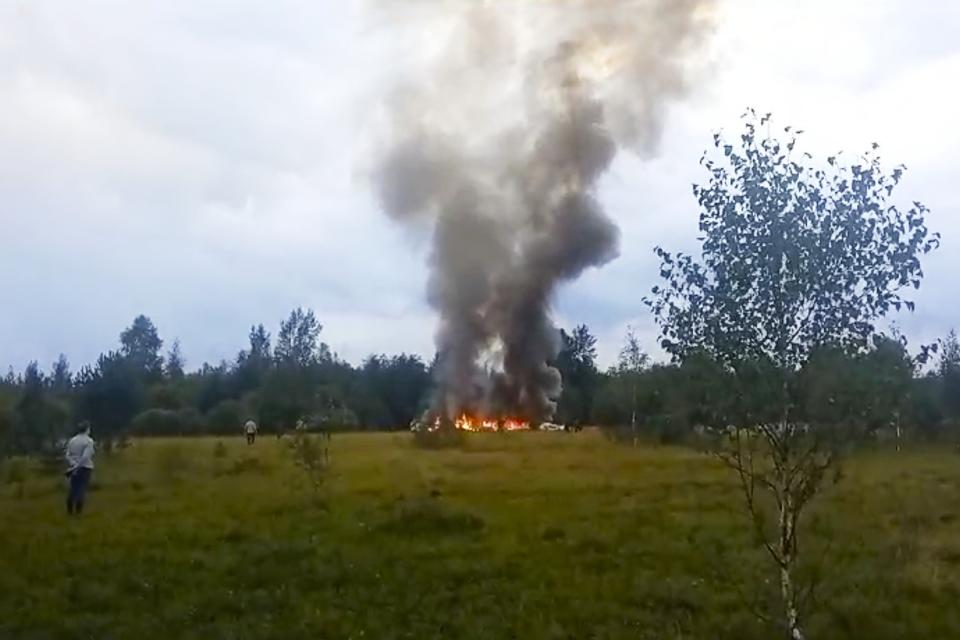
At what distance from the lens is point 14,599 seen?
1513 centimetres

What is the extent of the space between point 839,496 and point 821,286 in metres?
16.7

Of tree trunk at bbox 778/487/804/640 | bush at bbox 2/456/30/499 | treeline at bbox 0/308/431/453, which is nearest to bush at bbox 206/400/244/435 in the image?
treeline at bbox 0/308/431/453

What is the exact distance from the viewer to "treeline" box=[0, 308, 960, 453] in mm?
10711

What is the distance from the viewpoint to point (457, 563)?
17.3 m

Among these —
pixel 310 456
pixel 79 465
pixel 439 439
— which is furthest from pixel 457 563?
pixel 439 439

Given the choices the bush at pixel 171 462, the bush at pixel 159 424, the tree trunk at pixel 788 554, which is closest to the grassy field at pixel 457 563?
the tree trunk at pixel 788 554

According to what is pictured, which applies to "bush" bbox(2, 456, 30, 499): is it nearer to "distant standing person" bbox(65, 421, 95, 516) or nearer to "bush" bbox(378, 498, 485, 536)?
"distant standing person" bbox(65, 421, 95, 516)

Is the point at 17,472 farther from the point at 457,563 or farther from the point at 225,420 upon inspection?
the point at 225,420

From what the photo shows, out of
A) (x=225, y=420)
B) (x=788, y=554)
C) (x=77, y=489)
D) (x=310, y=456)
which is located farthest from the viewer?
(x=225, y=420)

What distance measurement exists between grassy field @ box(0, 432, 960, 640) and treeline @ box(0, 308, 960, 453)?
5.53 ft

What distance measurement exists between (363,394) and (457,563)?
261 feet

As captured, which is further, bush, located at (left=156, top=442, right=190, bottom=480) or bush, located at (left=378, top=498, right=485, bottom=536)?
bush, located at (left=156, top=442, right=190, bottom=480)

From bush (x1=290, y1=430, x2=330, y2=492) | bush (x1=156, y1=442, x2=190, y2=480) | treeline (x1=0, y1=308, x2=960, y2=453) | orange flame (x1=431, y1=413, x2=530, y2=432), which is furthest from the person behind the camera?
orange flame (x1=431, y1=413, x2=530, y2=432)

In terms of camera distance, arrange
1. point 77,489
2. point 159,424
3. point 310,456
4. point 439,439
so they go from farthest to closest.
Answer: point 159,424 < point 439,439 < point 310,456 < point 77,489
